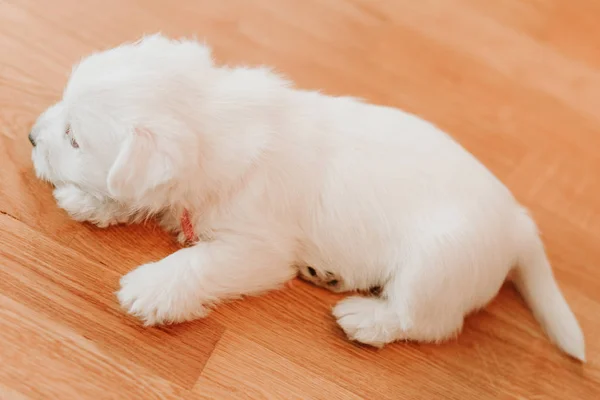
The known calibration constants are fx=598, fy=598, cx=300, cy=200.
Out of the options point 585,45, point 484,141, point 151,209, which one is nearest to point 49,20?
point 151,209

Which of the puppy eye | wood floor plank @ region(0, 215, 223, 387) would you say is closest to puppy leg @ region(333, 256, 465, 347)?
wood floor plank @ region(0, 215, 223, 387)

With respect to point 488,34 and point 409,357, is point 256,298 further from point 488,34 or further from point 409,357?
point 488,34

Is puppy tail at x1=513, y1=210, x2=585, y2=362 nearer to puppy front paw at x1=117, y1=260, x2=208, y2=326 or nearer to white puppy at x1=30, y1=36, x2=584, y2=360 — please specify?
white puppy at x1=30, y1=36, x2=584, y2=360

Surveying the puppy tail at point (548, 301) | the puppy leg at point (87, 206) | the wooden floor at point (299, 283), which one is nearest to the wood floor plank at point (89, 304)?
the wooden floor at point (299, 283)

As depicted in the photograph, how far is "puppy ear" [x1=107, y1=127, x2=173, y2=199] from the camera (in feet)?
4.37

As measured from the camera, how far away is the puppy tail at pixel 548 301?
175cm

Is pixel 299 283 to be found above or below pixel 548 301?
below

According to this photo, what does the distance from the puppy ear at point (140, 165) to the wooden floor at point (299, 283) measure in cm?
43

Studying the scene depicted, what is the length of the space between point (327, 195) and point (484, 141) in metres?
0.89

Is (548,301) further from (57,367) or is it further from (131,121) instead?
(57,367)

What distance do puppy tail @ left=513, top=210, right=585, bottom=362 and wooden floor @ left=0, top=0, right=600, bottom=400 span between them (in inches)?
3.7

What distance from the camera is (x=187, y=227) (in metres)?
1.64

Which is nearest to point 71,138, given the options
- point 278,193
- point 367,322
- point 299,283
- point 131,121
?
point 131,121

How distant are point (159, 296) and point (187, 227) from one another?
199 millimetres
